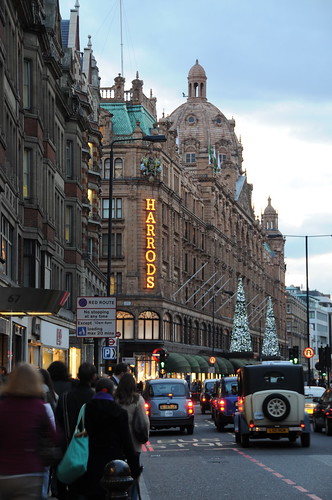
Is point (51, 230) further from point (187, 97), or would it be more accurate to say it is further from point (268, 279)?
point (187, 97)

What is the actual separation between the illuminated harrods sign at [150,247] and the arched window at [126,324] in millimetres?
2805

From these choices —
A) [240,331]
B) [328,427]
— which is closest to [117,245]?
[240,331]

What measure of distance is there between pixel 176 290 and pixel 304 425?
6512 cm

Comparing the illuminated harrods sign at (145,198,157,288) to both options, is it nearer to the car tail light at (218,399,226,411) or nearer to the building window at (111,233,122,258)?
the building window at (111,233,122,258)

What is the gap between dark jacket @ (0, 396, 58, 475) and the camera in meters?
8.74

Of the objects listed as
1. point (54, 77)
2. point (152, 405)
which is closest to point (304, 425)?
point (152, 405)

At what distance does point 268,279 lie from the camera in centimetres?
16112

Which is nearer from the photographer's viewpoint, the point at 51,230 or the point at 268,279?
the point at 51,230

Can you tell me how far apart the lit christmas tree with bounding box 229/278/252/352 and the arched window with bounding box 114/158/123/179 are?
31.8 m

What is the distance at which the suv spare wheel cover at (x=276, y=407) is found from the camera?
2789 centimetres

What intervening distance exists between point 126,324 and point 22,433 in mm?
77675

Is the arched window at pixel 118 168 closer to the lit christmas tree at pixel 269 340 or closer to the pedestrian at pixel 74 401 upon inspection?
the lit christmas tree at pixel 269 340

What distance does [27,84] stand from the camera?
38125 mm

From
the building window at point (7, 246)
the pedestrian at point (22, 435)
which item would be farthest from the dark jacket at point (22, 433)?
the building window at point (7, 246)
